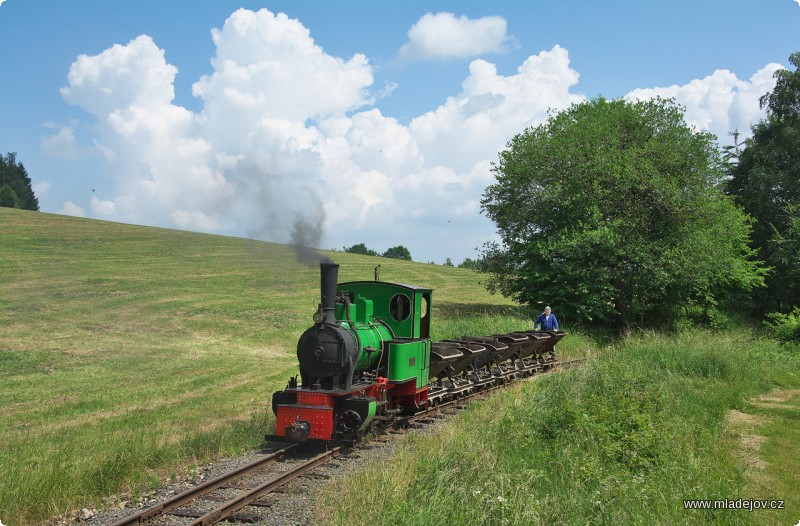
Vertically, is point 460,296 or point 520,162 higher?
point 520,162

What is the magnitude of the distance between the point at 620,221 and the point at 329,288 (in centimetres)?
2033

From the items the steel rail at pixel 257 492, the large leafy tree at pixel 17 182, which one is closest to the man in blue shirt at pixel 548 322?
the steel rail at pixel 257 492

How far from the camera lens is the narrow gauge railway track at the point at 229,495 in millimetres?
6754

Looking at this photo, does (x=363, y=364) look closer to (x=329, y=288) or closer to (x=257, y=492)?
(x=329, y=288)

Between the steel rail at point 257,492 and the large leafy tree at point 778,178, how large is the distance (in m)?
32.6

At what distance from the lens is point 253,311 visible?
30250 millimetres

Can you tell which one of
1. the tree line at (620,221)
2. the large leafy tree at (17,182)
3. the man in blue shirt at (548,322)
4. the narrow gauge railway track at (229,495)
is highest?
the large leafy tree at (17,182)

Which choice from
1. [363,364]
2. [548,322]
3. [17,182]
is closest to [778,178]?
[548,322]

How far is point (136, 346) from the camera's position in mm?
22750

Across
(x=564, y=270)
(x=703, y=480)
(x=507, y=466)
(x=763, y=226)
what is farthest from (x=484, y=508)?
(x=763, y=226)

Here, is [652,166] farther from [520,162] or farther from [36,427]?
[36,427]

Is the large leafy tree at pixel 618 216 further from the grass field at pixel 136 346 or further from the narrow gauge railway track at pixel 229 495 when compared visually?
the narrow gauge railway track at pixel 229 495

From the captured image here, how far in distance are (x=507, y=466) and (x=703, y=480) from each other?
7.91 feet

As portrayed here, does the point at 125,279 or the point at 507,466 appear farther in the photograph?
the point at 125,279
